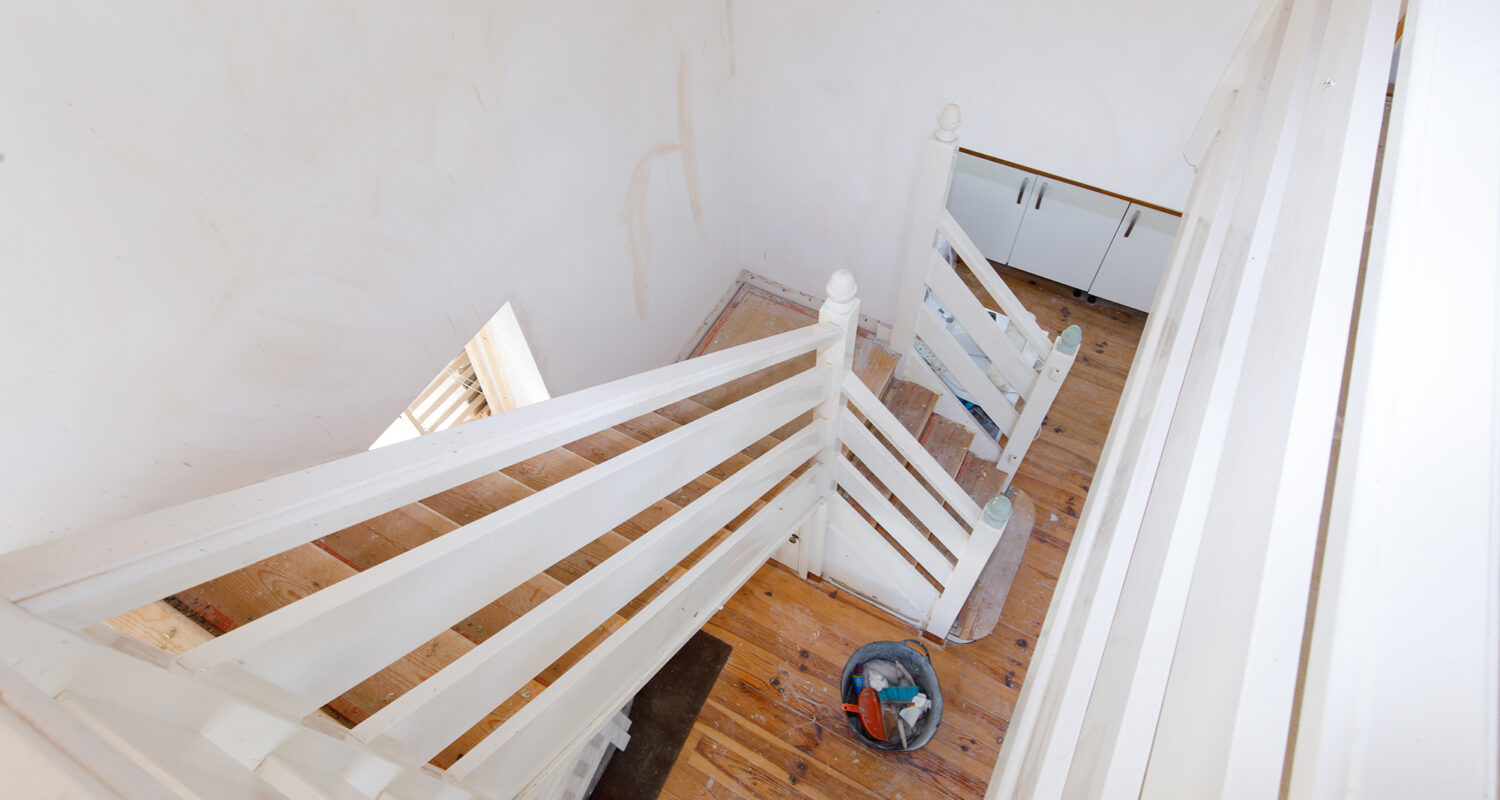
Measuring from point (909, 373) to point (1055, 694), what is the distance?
2500 mm

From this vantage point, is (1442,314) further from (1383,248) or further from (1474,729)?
(1474,729)

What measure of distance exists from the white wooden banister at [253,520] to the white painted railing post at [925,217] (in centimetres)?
185

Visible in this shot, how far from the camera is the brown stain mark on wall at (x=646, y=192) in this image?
2.61 m

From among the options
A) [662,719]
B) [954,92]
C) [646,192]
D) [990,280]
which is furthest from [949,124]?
[662,719]

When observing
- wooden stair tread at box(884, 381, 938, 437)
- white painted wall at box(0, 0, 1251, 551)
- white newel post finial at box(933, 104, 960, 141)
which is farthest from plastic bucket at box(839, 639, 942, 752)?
white newel post finial at box(933, 104, 960, 141)

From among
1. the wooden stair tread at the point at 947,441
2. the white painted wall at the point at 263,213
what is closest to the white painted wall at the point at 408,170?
the white painted wall at the point at 263,213

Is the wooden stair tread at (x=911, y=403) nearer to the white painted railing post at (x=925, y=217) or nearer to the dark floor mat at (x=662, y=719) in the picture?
the white painted railing post at (x=925, y=217)

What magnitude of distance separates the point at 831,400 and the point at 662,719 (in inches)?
58.3

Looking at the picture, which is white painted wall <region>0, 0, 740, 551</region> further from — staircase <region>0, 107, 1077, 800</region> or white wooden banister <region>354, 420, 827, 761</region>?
white wooden banister <region>354, 420, 827, 761</region>

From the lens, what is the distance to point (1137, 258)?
3654mm

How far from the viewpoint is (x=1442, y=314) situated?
0.43 m

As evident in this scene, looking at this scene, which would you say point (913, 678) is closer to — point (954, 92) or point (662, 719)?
point (662, 719)

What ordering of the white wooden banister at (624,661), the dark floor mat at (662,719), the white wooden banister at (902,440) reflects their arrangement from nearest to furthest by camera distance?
the white wooden banister at (624,661)
the white wooden banister at (902,440)
the dark floor mat at (662,719)

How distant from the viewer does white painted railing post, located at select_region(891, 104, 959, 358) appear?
2.46 m
